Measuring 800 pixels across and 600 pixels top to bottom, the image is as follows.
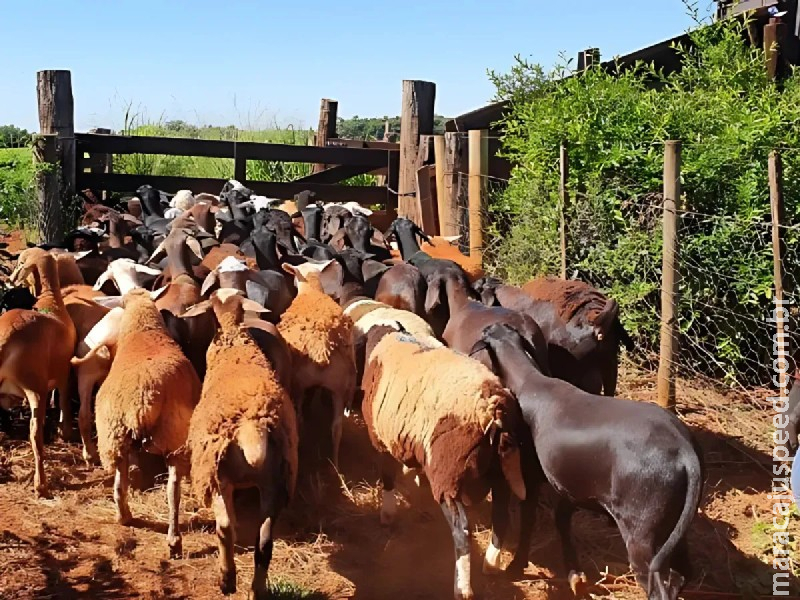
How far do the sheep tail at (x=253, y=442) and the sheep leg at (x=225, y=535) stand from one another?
0.22 m

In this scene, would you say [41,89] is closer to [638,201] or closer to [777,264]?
[638,201]

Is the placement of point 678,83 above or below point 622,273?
above

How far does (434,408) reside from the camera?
478 centimetres

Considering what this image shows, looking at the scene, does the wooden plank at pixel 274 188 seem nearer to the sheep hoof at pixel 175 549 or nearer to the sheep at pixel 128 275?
the sheep at pixel 128 275

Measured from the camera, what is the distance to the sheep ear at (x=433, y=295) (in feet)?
23.1

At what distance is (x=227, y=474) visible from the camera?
450 centimetres

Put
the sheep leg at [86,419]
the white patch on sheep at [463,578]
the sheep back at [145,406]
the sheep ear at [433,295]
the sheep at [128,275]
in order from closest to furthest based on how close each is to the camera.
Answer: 1. the white patch on sheep at [463,578]
2. the sheep back at [145,406]
3. the sheep leg at [86,419]
4. the sheep ear at [433,295]
5. the sheep at [128,275]

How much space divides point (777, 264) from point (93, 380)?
A: 4860 mm

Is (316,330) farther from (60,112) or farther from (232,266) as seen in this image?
(60,112)

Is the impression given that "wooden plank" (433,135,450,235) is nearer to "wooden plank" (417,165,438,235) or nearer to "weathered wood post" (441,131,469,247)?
"weathered wood post" (441,131,469,247)

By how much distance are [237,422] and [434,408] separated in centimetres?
109

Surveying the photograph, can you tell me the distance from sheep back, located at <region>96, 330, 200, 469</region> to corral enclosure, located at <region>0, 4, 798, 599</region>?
0.65 metres

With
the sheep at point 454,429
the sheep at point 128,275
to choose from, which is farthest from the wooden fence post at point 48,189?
the sheep at point 454,429

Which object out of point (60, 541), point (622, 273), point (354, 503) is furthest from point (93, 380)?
point (622, 273)
